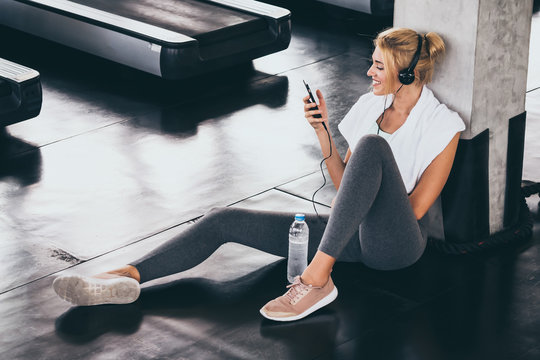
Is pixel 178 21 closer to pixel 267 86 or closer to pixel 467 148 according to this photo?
pixel 267 86

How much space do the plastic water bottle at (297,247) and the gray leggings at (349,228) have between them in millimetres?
32

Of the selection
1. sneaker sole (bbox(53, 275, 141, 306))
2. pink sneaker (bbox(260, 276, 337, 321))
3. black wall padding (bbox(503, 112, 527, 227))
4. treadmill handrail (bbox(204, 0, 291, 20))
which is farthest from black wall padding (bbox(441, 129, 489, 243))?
treadmill handrail (bbox(204, 0, 291, 20))

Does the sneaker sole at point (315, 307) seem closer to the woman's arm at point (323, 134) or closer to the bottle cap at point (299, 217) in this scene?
the bottle cap at point (299, 217)

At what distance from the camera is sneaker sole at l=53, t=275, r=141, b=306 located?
3.17 metres

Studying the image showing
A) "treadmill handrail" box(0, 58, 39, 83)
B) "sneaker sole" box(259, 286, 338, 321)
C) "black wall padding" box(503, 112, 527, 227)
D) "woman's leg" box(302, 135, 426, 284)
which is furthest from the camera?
"treadmill handrail" box(0, 58, 39, 83)

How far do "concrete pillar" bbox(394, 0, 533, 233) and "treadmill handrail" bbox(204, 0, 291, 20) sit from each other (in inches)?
104

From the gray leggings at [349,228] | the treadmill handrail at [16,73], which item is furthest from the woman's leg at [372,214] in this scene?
the treadmill handrail at [16,73]

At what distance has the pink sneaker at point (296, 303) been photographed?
3080mm

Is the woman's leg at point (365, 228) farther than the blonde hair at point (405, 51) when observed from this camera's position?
No

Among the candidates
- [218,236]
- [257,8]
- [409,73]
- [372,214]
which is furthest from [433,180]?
[257,8]

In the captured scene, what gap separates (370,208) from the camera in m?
3.04

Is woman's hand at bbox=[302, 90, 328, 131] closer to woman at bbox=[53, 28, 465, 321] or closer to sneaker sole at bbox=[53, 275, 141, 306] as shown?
woman at bbox=[53, 28, 465, 321]

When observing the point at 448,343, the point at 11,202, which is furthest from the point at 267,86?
the point at 448,343

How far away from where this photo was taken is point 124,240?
3.81m
